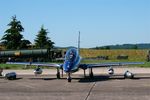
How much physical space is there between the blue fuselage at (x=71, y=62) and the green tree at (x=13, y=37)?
163 feet

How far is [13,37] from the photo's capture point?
8800cm

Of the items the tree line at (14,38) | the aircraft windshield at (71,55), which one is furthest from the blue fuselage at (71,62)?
the tree line at (14,38)

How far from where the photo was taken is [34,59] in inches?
3027

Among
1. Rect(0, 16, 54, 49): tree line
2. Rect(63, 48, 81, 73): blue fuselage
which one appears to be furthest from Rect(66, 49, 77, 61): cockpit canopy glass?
Rect(0, 16, 54, 49): tree line

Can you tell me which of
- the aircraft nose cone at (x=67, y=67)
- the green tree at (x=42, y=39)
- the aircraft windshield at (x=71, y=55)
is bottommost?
the aircraft nose cone at (x=67, y=67)

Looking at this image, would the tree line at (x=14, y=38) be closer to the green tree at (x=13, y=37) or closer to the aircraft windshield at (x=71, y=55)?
the green tree at (x=13, y=37)

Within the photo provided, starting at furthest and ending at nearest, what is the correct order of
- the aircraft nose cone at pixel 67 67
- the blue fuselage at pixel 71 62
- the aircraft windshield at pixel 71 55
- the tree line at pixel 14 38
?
the tree line at pixel 14 38
the aircraft windshield at pixel 71 55
the blue fuselage at pixel 71 62
the aircraft nose cone at pixel 67 67

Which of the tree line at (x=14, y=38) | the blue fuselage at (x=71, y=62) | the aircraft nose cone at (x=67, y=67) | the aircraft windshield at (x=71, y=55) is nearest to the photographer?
the aircraft nose cone at (x=67, y=67)

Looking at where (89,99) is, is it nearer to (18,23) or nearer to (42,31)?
(18,23)

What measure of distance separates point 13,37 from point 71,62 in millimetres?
52495

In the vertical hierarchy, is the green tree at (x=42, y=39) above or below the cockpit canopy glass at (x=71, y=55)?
above

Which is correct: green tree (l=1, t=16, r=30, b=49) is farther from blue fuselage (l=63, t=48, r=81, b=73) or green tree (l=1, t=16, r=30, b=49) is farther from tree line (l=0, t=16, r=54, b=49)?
blue fuselage (l=63, t=48, r=81, b=73)

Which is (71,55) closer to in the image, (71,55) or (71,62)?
(71,55)

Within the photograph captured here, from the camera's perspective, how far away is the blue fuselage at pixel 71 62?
119 ft
